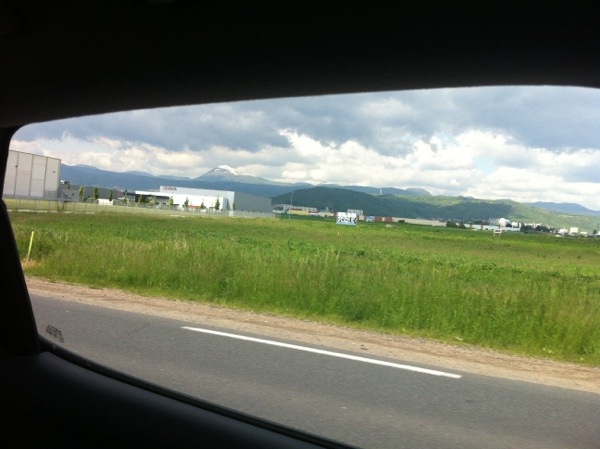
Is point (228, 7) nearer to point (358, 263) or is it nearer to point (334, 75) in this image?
point (334, 75)

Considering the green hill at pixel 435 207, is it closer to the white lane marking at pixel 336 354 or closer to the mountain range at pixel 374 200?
the mountain range at pixel 374 200

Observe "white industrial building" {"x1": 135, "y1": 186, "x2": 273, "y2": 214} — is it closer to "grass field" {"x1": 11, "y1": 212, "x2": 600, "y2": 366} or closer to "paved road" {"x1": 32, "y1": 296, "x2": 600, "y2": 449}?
"grass field" {"x1": 11, "y1": 212, "x2": 600, "y2": 366}

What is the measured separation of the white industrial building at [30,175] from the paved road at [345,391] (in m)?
1.05

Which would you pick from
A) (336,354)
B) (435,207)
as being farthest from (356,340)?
(435,207)

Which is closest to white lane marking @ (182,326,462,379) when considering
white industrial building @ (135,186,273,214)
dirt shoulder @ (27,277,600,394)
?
dirt shoulder @ (27,277,600,394)

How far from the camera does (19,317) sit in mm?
3621

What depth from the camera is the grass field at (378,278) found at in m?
8.21

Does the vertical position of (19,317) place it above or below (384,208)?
below

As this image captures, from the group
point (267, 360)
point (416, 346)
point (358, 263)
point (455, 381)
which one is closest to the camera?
point (455, 381)

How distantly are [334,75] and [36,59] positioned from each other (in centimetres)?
166

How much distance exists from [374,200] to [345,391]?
9680mm

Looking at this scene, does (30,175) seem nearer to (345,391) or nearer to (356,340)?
(345,391)

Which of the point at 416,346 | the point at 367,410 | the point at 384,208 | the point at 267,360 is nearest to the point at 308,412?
the point at 367,410

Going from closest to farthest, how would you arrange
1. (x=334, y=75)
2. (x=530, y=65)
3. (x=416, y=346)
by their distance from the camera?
(x=530, y=65)
(x=334, y=75)
(x=416, y=346)
